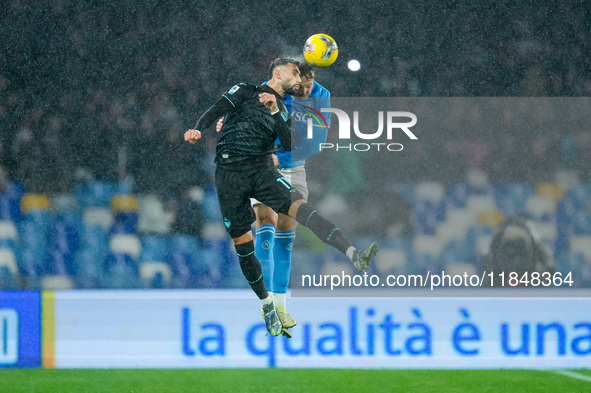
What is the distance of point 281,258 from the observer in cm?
416

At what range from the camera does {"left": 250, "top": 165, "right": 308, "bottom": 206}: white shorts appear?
13.3 feet

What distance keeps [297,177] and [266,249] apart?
19.1 inches

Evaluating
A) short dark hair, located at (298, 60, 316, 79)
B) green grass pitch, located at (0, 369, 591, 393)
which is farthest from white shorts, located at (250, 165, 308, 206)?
green grass pitch, located at (0, 369, 591, 393)

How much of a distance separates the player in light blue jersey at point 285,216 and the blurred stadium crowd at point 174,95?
2138 mm

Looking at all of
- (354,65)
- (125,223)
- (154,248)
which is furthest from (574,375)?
(125,223)

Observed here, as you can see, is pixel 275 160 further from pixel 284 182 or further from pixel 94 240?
pixel 94 240

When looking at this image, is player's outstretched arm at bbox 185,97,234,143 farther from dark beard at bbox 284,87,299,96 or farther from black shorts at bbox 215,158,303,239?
dark beard at bbox 284,87,299,96

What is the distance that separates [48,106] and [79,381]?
3.62 m

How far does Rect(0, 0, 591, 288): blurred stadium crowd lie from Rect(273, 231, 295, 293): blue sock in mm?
2233

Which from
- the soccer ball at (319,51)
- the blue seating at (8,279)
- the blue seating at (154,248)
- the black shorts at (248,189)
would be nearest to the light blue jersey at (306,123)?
the soccer ball at (319,51)

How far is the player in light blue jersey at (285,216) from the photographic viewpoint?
404 cm

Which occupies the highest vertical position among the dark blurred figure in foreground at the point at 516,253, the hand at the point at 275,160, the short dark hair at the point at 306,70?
the short dark hair at the point at 306,70

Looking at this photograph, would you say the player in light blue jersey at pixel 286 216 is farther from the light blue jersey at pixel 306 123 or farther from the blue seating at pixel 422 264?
the blue seating at pixel 422 264

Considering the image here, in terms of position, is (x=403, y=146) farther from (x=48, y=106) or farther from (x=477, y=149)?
(x=48, y=106)
